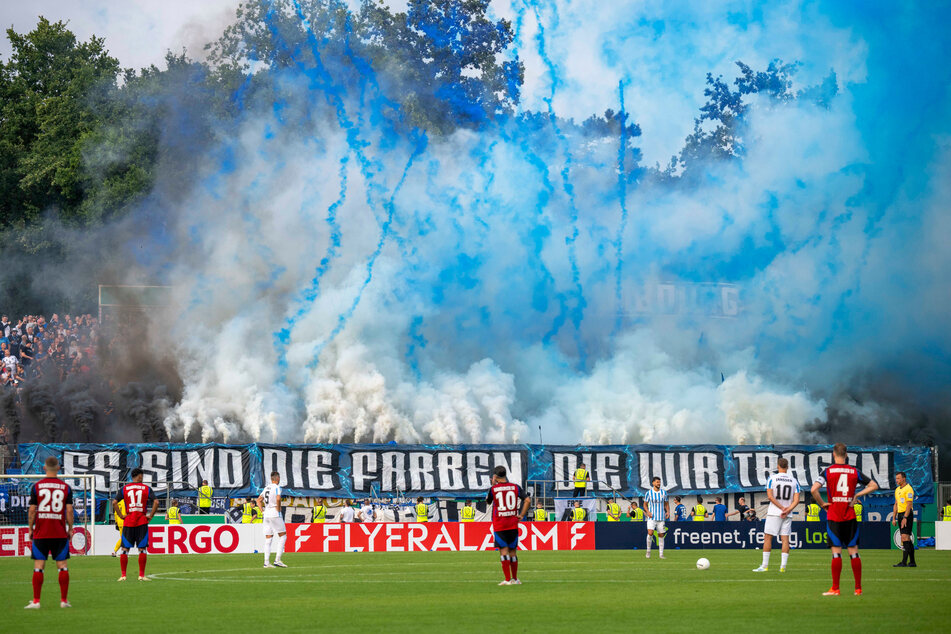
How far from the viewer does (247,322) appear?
61.5 m

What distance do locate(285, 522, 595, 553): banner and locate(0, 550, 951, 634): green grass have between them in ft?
19.6

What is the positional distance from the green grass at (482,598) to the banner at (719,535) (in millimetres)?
6555

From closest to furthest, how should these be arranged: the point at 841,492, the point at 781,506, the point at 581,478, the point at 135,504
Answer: the point at 841,492 < the point at 135,504 < the point at 781,506 < the point at 581,478

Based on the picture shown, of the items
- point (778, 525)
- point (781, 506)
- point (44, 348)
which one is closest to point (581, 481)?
point (778, 525)

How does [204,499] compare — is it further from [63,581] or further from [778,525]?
[63,581]

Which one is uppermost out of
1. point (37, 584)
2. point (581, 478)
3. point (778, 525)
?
point (581, 478)

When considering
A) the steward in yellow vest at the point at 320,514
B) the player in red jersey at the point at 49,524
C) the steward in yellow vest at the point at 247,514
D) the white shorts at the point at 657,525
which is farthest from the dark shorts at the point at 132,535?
the steward in yellow vest at the point at 320,514

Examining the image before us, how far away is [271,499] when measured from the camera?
2959cm

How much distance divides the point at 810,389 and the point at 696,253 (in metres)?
8.99

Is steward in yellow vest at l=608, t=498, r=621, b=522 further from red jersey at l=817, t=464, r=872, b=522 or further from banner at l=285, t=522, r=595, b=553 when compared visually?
red jersey at l=817, t=464, r=872, b=522

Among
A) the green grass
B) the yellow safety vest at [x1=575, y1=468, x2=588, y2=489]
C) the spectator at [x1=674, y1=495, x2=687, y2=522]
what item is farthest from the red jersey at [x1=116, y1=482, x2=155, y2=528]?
the spectator at [x1=674, y1=495, x2=687, y2=522]

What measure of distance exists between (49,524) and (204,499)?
93.7ft

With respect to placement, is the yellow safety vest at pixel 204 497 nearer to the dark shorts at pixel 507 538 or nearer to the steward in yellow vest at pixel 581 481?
the steward in yellow vest at pixel 581 481

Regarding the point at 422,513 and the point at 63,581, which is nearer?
the point at 63,581
